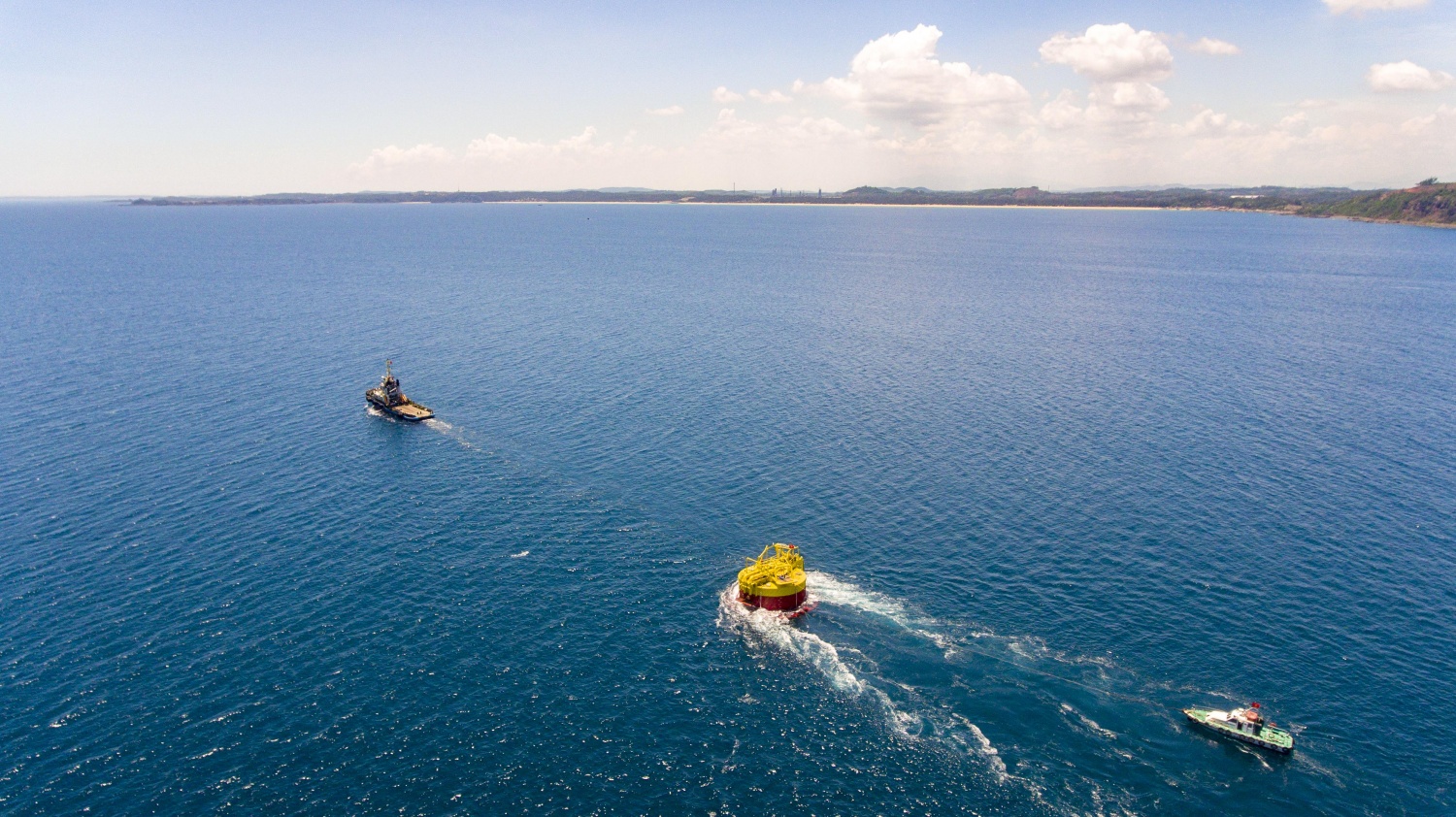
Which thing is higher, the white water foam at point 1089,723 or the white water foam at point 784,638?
the white water foam at point 784,638

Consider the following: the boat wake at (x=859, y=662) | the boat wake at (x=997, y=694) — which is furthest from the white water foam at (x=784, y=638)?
the boat wake at (x=997, y=694)

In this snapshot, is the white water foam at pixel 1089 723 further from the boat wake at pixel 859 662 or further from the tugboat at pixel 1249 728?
the boat wake at pixel 859 662

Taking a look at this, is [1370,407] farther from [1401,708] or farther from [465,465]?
[465,465]

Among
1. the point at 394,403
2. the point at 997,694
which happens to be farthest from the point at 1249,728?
the point at 394,403

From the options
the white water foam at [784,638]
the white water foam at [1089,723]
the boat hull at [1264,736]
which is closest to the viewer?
the boat hull at [1264,736]

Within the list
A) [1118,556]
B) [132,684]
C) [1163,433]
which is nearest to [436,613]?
[132,684]

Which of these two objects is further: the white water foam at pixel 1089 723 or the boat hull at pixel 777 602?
the boat hull at pixel 777 602

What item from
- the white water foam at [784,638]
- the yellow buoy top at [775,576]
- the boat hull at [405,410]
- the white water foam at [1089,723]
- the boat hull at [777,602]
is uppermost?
the boat hull at [405,410]

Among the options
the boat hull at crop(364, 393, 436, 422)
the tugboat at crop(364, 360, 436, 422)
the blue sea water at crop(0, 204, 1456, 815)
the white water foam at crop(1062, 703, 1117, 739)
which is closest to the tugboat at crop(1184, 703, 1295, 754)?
the blue sea water at crop(0, 204, 1456, 815)
